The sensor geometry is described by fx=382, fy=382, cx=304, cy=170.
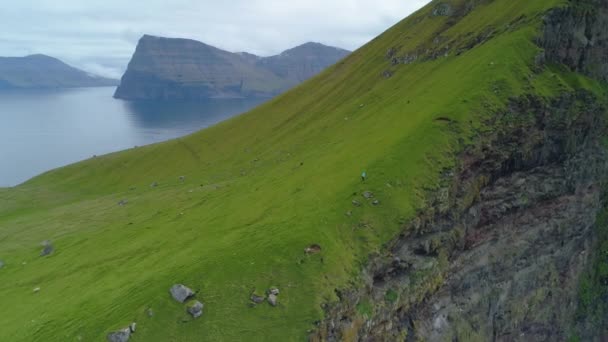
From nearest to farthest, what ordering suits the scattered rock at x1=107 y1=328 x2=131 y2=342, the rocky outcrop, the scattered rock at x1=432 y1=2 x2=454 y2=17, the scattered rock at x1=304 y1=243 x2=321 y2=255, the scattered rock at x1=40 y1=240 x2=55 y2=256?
1. the scattered rock at x1=107 y1=328 x2=131 y2=342
2. the scattered rock at x1=304 y1=243 x2=321 y2=255
3. the rocky outcrop
4. the scattered rock at x1=40 y1=240 x2=55 y2=256
5. the scattered rock at x1=432 y1=2 x2=454 y2=17

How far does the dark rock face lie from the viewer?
5906 cm

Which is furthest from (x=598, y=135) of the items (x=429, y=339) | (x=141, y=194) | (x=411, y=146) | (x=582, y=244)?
(x=141, y=194)

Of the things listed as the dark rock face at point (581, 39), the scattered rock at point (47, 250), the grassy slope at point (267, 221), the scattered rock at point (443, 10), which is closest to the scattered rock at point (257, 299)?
the grassy slope at point (267, 221)

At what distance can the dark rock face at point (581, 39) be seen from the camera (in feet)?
194

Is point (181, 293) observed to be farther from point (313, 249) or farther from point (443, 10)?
point (443, 10)

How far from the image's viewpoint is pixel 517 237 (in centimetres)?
→ 5016

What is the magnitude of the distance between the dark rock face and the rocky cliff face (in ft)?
0.51

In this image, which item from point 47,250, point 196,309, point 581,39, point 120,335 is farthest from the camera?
point 47,250

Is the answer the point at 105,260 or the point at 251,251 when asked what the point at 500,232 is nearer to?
the point at 251,251

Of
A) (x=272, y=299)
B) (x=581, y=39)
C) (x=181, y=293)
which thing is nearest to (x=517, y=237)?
(x=581, y=39)

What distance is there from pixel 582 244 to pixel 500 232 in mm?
17728

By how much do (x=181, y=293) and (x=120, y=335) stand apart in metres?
5.88

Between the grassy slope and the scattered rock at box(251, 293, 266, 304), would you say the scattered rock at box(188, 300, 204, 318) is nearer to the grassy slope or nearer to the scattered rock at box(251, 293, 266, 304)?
the grassy slope

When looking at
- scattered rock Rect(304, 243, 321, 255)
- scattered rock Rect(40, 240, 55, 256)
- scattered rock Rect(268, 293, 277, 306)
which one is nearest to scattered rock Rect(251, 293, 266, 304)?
scattered rock Rect(268, 293, 277, 306)
